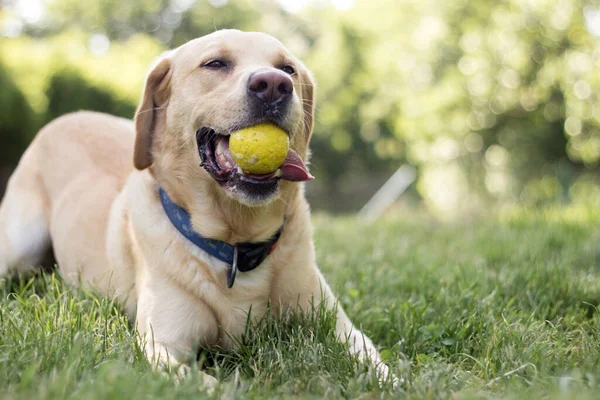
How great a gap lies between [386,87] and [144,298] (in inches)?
794

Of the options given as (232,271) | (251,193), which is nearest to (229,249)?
(232,271)

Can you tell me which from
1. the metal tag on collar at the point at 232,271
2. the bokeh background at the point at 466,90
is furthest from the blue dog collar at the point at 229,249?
the bokeh background at the point at 466,90

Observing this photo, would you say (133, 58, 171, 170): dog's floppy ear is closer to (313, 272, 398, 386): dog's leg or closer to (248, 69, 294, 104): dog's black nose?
(248, 69, 294, 104): dog's black nose

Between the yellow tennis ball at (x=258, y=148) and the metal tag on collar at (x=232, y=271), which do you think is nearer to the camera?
the yellow tennis ball at (x=258, y=148)

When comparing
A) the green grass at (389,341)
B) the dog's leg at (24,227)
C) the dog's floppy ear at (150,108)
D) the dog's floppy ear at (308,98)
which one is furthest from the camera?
the dog's leg at (24,227)

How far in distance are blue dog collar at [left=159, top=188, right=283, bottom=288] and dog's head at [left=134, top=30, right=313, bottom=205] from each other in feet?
0.59

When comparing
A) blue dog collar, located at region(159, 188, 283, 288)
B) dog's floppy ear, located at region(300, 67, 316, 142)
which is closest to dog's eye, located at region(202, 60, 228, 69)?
dog's floppy ear, located at region(300, 67, 316, 142)

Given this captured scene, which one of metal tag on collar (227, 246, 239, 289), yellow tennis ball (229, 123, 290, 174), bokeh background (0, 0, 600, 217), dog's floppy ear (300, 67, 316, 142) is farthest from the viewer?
bokeh background (0, 0, 600, 217)

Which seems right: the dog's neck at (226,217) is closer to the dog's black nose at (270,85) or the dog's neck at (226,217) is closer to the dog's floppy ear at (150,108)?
the dog's floppy ear at (150,108)

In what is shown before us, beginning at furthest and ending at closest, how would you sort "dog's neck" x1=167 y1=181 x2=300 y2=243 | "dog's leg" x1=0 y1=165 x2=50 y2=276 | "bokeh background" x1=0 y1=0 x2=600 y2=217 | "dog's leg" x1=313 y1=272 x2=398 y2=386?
"bokeh background" x1=0 y1=0 x2=600 y2=217
"dog's leg" x1=0 y1=165 x2=50 y2=276
"dog's neck" x1=167 y1=181 x2=300 y2=243
"dog's leg" x1=313 y1=272 x2=398 y2=386

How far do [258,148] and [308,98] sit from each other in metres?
0.90

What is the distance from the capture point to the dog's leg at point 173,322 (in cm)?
252

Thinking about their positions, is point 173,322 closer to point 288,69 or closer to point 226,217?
point 226,217

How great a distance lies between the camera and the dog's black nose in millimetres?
2518
